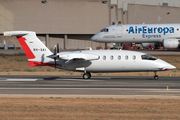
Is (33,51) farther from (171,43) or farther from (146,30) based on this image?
(171,43)

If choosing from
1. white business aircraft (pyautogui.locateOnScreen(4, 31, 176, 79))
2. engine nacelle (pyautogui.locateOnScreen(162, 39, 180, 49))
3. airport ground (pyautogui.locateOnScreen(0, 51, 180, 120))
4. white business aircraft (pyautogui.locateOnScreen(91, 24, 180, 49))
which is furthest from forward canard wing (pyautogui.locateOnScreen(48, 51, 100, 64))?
engine nacelle (pyautogui.locateOnScreen(162, 39, 180, 49))

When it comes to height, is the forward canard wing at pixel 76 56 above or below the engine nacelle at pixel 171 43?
below

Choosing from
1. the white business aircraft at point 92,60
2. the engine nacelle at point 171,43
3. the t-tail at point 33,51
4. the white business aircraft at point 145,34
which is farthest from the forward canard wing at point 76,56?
the engine nacelle at point 171,43

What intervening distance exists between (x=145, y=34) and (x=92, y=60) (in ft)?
71.8

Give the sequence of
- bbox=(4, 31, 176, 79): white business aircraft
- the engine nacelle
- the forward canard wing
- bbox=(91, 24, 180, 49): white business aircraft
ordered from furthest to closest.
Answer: bbox=(91, 24, 180, 49): white business aircraft → the engine nacelle → bbox=(4, 31, 176, 79): white business aircraft → the forward canard wing

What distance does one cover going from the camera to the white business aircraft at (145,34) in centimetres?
4712

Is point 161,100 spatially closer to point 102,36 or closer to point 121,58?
point 121,58

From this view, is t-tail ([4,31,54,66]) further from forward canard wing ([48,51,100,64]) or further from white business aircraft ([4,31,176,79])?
forward canard wing ([48,51,100,64])

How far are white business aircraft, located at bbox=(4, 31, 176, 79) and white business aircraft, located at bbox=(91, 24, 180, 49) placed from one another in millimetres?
19908

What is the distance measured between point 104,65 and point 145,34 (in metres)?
21.4

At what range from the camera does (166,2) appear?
106m

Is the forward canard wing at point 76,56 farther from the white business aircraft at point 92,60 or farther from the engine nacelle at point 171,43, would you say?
the engine nacelle at point 171,43

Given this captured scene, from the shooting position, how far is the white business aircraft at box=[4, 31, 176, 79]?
27297mm

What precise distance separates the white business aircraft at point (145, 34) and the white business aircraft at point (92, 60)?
19.9 metres
